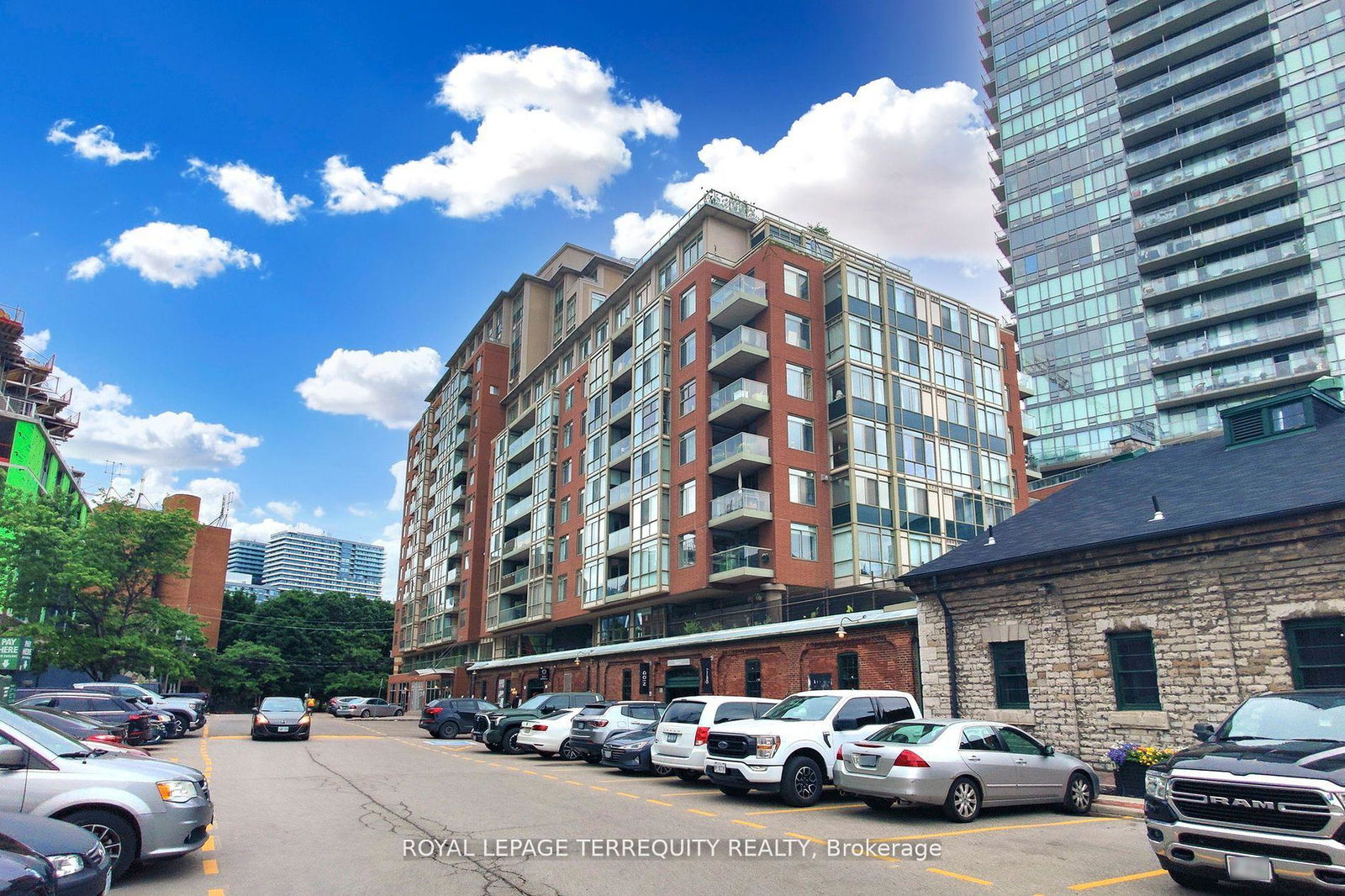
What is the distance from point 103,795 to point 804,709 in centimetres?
996

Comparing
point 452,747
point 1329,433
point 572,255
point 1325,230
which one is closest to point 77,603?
point 452,747

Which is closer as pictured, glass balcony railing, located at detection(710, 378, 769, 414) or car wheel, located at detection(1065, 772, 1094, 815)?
car wheel, located at detection(1065, 772, 1094, 815)

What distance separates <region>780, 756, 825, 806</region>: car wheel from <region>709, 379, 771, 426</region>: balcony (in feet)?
91.0

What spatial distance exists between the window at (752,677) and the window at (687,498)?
44.7 ft

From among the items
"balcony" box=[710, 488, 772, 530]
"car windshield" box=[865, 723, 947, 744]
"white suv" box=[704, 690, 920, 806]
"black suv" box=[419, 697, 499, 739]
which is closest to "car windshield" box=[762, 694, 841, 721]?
"white suv" box=[704, 690, 920, 806]

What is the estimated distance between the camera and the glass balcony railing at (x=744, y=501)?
127 feet

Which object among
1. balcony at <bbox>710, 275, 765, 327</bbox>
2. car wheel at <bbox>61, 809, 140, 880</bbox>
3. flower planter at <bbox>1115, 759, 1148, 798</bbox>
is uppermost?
balcony at <bbox>710, 275, 765, 327</bbox>

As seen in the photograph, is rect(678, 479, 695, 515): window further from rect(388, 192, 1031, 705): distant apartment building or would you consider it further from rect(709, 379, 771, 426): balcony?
rect(709, 379, 771, 426): balcony

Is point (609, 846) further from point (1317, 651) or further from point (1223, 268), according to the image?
point (1223, 268)

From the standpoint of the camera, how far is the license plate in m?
6.99

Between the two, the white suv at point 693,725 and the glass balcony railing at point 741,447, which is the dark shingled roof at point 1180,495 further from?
the glass balcony railing at point 741,447

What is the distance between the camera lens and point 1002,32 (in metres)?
83.9

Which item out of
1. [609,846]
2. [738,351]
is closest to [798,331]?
[738,351]

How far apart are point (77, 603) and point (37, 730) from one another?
41.0 meters
